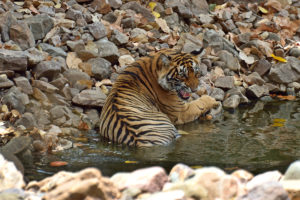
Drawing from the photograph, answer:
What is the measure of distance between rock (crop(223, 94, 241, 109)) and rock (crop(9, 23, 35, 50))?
2.78 m

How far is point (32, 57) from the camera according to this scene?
21.7ft

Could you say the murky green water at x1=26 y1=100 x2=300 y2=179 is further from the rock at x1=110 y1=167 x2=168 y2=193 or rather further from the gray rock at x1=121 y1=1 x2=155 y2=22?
the gray rock at x1=121 y1=1 x2=155 y2=22

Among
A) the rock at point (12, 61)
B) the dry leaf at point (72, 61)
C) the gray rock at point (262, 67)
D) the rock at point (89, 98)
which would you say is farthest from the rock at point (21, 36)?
the gray rock at point (262, 67)

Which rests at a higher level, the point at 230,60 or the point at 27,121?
the point at 230,60

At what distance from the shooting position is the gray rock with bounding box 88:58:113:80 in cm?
722

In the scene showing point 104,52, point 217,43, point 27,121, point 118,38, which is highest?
point 217,43

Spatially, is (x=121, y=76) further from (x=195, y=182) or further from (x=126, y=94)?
(x=195, y=182)

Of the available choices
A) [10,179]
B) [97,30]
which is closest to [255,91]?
[97,30]

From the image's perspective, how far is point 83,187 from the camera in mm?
2805

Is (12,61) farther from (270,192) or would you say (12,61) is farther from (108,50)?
(270,192)

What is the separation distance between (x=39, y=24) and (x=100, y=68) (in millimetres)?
1081

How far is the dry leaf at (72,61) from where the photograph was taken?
7168 mm

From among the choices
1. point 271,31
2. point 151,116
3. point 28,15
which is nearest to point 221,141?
point 151,116

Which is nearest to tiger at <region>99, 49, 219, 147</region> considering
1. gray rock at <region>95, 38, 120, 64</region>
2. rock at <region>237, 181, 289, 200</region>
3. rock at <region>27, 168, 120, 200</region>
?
gray rock at <region>95, 38, 120, 64</region>
